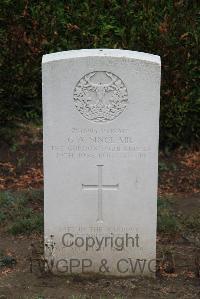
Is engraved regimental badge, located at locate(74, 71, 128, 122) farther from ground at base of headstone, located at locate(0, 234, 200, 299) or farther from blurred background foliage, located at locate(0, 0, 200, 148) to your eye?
blurred background foliage, located at locate(0, 0, 200, 148)

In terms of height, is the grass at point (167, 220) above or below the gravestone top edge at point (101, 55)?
below

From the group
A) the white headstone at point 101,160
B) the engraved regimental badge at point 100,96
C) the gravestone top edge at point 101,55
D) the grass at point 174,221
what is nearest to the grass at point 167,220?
the grass at point 174,221

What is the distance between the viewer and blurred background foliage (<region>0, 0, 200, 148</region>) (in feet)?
25.9

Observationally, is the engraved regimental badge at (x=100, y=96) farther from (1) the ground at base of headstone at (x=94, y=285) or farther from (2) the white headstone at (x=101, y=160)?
(1) the ground at base of headstone at (x=94, y=285)

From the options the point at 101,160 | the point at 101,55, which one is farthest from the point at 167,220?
the point at 101,55

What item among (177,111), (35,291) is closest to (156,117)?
(35,291)

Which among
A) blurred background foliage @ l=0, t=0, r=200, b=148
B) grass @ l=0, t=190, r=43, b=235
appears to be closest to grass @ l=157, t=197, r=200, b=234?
grass @ l=0, t=190, r=43, b=235

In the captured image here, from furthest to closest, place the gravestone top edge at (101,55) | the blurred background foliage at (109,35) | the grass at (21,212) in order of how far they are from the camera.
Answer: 1. the blurred background foliage at (109,35)
2. the grass at (21,212)
3. the gravestone top edge at (101,55)

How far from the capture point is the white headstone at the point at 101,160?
499cm

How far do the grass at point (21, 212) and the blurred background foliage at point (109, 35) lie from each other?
1.51m

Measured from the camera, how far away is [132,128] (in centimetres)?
506

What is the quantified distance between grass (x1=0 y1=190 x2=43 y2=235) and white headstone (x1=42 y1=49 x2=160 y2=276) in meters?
0.94

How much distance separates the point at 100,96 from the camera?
16.6ft

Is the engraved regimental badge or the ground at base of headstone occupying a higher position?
the engraved regimental badge
